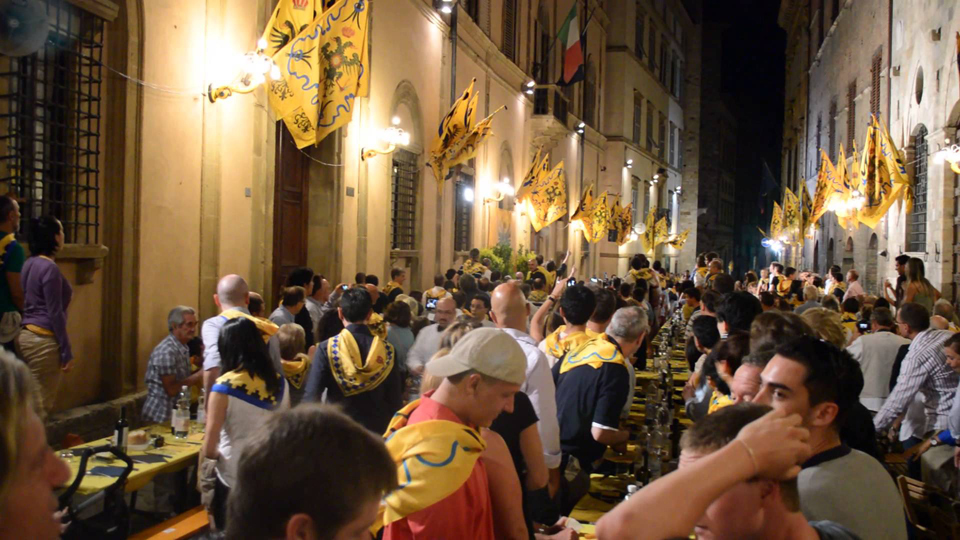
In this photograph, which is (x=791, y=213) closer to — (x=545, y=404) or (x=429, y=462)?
(x=545, y=404)

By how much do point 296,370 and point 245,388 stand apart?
147 cm

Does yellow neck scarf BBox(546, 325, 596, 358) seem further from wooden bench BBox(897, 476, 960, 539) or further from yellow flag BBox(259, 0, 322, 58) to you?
yellow flag BBox(259, 0, 322, 58)

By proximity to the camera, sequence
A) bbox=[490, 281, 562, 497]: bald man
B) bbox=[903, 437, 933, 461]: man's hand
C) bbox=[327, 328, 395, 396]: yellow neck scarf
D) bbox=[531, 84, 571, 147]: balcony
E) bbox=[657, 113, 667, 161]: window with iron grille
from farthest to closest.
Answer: bbox=[657, 113, 667, 161]: window with iron grille < bbox=[531, 84, 571, 147]: balcony < bbox=[903, 437, 933, 461]: man's hand < bbox=[327, 328, 395, 396]: yellow neck scarf < bbox=[490, 281, 562, 497]: bald man

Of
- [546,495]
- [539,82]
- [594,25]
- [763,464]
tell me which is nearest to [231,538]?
[763,464]

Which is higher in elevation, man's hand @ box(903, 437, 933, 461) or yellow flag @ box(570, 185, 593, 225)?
yellow flag @ box(570, 185, 593, 225)

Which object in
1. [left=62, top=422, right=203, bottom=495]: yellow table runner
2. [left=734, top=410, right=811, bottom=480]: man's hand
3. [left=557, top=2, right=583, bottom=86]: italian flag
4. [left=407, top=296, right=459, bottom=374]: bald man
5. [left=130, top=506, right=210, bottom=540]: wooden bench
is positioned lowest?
[left=130, top=506, right=210, bottom=540]: wooden bench

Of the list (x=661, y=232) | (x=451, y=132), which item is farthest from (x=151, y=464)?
(x=661, y=232)

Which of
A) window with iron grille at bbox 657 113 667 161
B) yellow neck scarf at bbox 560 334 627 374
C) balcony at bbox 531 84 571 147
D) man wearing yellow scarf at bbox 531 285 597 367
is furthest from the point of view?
window with iron grille at bbox 657 113 667 161

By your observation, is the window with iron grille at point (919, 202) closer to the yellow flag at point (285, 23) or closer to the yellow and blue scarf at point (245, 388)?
the yellow flag at point (285, 23)

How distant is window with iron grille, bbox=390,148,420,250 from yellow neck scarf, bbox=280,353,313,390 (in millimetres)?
8876

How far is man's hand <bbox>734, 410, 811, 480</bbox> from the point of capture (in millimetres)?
1821

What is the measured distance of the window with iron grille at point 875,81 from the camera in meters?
21.4

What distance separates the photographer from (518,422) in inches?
148

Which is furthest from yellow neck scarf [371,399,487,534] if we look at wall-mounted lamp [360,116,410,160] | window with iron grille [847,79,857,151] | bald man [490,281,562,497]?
window with iron grille [847,79,857,151]
